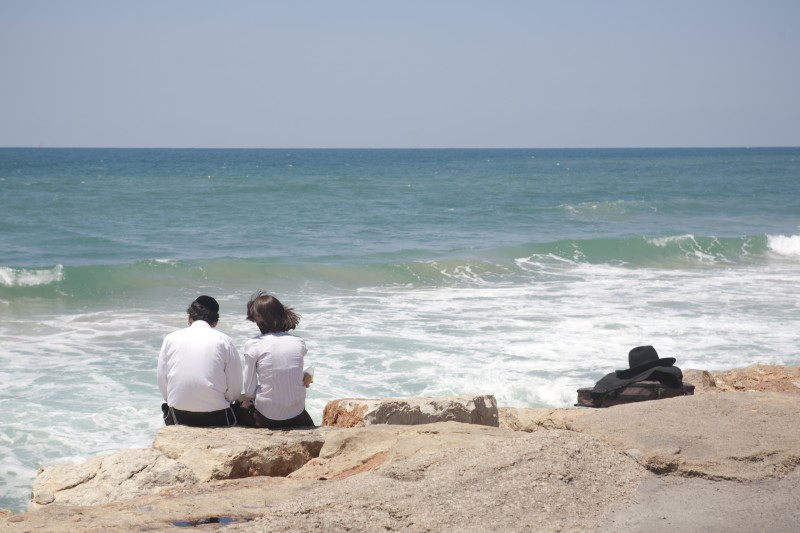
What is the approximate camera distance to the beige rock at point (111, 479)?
4980 millimetres

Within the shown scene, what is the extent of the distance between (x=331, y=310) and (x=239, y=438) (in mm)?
8657

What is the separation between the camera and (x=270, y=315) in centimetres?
599

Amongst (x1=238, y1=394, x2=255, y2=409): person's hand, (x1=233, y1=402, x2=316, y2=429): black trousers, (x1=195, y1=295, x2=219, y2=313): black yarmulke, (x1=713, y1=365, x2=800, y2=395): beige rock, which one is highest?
(x1=195, y1=295, x2=219, y2=313): black yarmulke

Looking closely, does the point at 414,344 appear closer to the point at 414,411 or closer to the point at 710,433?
the point at 414,411

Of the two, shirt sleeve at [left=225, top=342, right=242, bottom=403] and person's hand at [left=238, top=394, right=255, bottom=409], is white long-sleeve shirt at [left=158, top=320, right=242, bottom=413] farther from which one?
person's hand at [left=238, top=394, right=255, bottom=409]

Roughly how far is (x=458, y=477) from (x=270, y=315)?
2.10 metres

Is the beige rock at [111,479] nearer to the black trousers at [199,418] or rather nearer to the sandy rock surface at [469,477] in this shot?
the sandy rock surface at [469,477]

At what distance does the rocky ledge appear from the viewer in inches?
158

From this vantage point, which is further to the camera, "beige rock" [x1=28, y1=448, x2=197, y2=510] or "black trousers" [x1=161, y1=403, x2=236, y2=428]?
"black trousers" [x1=161, y1=403, x2=236, y2=428]

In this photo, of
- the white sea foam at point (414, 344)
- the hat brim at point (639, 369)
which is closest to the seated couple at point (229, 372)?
the white sea foam at point (414, 344)

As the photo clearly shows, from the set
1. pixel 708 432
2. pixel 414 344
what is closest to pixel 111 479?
pixel 708 432

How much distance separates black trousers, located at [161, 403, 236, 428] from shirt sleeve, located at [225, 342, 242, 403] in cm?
11

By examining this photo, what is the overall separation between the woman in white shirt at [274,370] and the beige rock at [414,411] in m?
0.48

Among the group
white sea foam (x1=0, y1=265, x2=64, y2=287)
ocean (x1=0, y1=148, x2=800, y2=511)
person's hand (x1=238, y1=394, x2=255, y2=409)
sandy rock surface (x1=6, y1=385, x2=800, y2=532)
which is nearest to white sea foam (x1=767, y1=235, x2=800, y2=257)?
ocean (x1=0, y1=148, x2=800, y2=511)
